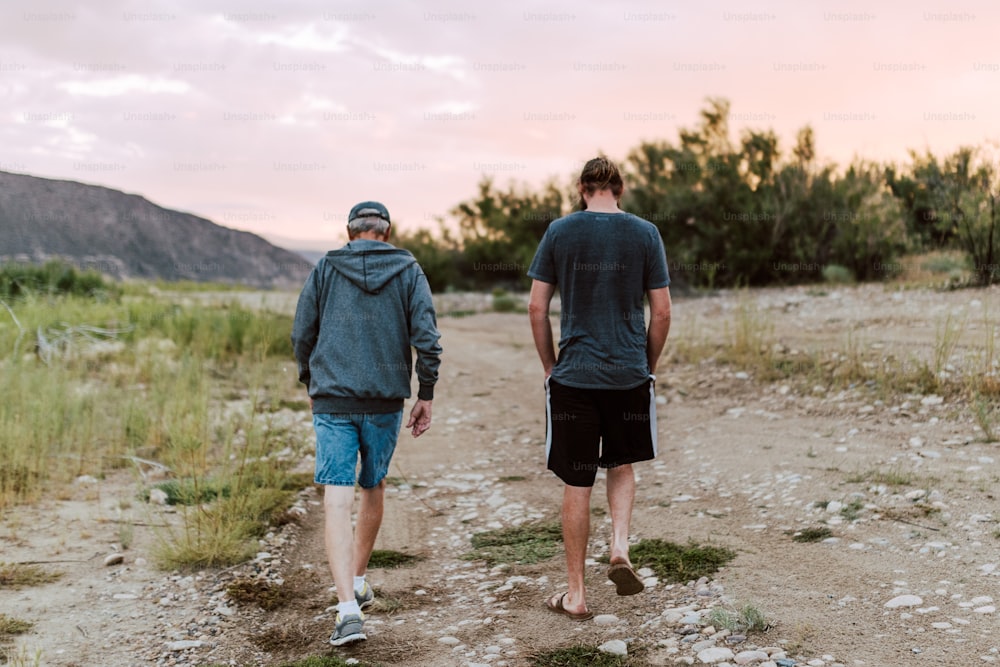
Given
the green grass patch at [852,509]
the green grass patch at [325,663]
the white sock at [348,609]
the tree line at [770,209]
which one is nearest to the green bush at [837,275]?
the tree line at [770,209]

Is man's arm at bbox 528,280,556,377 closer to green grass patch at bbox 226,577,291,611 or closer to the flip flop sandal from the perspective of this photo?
the flip flop sandal

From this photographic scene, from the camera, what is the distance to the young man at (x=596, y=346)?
398 centimetres

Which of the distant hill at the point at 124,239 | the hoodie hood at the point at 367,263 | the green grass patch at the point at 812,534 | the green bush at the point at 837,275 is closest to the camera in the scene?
the hoodie hood at the point at 367,263

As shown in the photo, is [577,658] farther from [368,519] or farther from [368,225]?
[368,225]

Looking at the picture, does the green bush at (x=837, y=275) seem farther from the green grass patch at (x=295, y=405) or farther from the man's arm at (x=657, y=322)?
the man's arm at (x=657, y=322)

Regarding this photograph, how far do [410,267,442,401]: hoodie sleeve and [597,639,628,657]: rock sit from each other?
1.41m

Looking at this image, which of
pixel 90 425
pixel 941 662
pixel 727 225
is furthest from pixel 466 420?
pixel 727 225

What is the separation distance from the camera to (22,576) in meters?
4.90

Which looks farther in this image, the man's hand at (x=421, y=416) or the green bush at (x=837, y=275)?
the green bush at (x=837, y=275)

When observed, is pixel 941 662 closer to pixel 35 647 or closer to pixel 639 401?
pixel 639 401

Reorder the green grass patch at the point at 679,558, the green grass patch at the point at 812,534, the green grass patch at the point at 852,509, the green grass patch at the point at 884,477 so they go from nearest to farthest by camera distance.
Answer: the green grass patch at the point at 679,558, the green grass patch at the point at 812,534, the green grass patch at the point at 852,509, the green grass patch at the point at 884,477

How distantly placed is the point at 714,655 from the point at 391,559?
227cm

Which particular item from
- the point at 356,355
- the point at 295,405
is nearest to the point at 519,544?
the point at 356,355

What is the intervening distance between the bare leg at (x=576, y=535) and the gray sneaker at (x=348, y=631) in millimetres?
972
